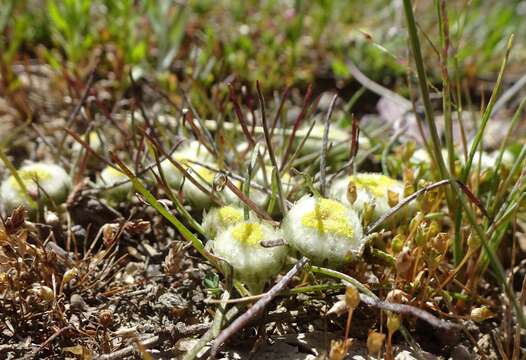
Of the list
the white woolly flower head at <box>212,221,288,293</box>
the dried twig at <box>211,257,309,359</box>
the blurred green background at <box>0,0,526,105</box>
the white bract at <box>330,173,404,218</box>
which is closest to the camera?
the dried twig at <box>211,257,309,359</box>

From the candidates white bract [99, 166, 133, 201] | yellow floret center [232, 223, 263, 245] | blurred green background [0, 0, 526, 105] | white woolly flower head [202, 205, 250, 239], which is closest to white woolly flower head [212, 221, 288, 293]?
yellow floret center [232, 223, 263, 245]

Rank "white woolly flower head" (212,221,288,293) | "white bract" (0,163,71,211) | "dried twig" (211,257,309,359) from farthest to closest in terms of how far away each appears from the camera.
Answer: "white bract" (0,163,71,211) → "white woolly flower head" (212,221,288,293) → "dried twig" (211,257,309,359)

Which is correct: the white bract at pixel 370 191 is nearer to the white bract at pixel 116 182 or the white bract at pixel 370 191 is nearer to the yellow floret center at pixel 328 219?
the yellow floret center at pixel 328 219

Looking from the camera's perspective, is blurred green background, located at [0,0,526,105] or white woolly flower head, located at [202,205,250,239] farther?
blurred green background, located at [0,0,526,105]

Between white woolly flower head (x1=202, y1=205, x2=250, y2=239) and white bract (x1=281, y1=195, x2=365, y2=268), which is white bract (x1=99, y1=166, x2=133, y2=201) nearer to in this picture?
white woolly flower head (x1=202, y1=205, x2=250, y2=239)

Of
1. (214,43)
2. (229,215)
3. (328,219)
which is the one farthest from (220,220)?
(214,43)

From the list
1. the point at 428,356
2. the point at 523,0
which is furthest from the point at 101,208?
the point at 523,0
